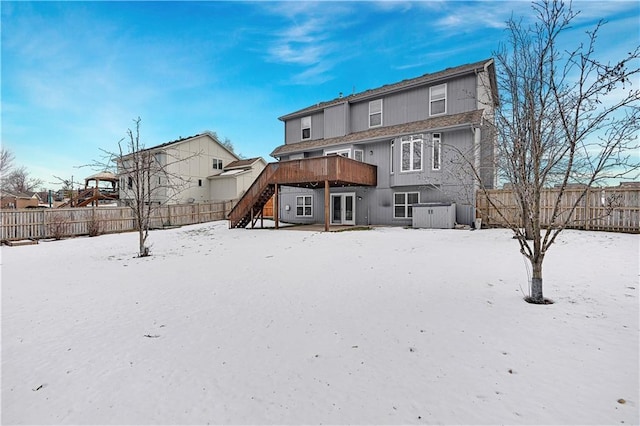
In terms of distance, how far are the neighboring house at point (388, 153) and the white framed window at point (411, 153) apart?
5 centimetres

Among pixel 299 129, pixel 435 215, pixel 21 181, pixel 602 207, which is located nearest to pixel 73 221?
pixel 299 129

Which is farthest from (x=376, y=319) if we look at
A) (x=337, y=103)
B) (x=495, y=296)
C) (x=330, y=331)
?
(x=337, y=103)

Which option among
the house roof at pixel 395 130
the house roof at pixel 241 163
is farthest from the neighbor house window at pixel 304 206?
the house roof at pixel 241 163

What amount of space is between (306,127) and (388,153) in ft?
23.5

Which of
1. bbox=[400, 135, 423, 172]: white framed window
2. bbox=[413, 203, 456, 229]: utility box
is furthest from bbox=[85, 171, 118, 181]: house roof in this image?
bbox=[413, 203, 456, 229]: utility box

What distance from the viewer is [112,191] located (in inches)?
1080

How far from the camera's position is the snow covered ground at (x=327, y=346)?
7.83ft

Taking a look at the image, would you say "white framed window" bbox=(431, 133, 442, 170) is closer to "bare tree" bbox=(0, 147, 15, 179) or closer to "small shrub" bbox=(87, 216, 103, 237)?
"small shrub" bbox=(87, 216, 103, 237)

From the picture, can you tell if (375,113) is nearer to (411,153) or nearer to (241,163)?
(411,153)

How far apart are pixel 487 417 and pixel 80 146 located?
26.2 m

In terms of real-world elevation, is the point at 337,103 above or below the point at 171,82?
below

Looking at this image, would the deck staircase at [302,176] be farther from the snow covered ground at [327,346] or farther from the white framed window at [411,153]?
the snow covered ground at [327,346]

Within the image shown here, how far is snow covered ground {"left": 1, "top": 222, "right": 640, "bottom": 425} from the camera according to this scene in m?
2.39

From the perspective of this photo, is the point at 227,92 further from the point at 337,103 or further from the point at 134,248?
the point at 134,248
